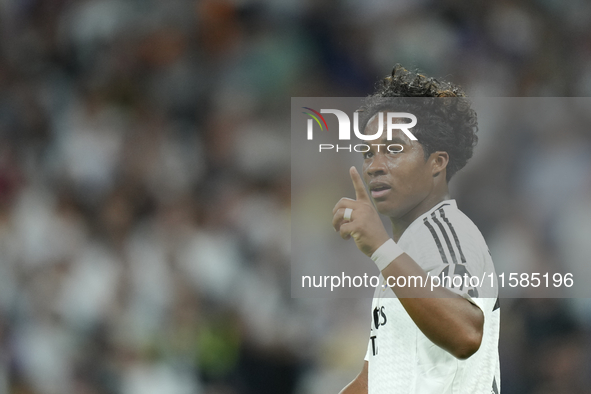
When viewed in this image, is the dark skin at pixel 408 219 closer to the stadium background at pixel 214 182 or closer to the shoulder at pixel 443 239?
the shoulder at pixel 443 239

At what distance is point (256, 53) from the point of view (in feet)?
5.23

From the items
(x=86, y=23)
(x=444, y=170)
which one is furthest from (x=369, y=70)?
(x=86, y=23)

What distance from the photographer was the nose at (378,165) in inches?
33.0

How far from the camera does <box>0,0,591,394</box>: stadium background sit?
1297 millimetres

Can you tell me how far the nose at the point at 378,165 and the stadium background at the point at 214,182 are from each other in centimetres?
45

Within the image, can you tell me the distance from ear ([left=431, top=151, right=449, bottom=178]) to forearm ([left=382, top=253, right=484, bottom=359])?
21cm

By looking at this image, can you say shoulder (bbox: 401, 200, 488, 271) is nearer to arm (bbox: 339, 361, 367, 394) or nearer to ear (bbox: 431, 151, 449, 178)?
ear (bbox: 431, 151, 449, 178)

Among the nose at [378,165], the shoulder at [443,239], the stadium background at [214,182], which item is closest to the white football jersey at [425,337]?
the shoulder at [443,239]

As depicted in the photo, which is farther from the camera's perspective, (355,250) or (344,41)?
(344,41)

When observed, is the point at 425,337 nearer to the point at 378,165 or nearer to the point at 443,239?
the point at 443,239

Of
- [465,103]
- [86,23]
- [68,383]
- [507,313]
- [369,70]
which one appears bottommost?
[68,383]

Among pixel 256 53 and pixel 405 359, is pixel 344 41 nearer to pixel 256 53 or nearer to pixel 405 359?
pixel 256 53

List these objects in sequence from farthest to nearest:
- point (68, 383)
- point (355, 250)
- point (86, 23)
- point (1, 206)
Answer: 1. point (86, 23)
2. point (1, 206)
3. point (68, 383)
4. point (355, 250)

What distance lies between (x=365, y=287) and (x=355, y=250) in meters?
0.16
